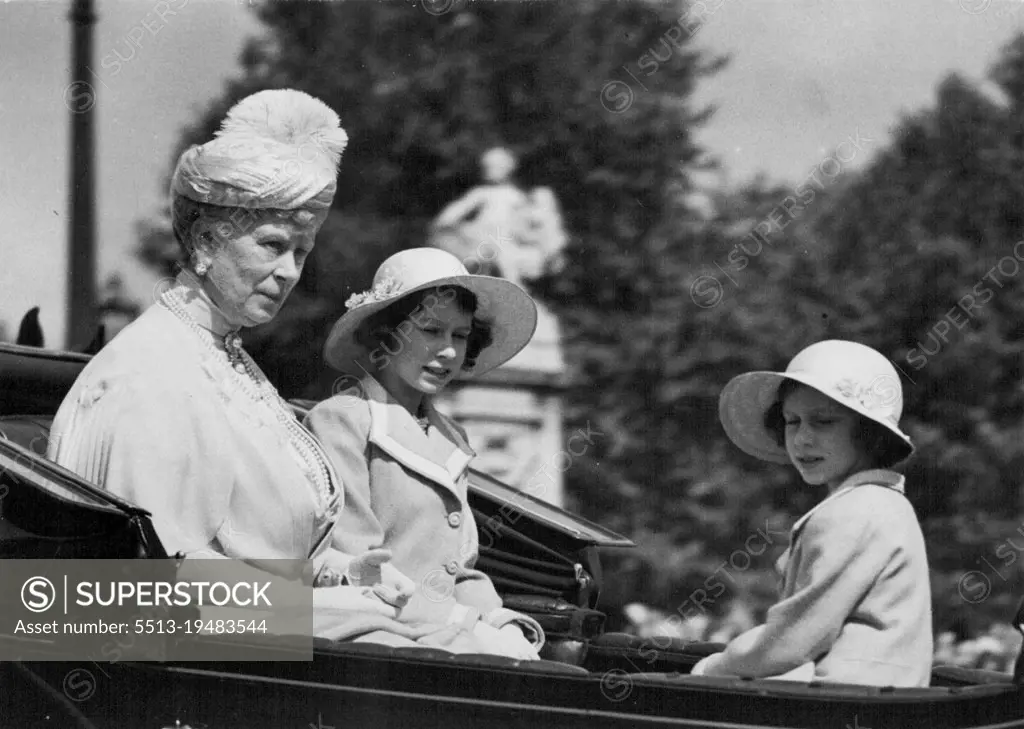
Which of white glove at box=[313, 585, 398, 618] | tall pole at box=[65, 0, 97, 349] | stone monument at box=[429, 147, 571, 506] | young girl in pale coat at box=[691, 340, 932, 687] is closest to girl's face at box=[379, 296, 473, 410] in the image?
white glove at box=[313, 585, 398, 618]

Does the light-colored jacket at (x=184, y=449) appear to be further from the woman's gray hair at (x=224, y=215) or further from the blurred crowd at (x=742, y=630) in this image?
the blurred crowd at (x=742, y=630)

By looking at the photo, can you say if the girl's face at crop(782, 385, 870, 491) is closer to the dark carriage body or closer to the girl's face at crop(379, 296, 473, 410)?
the dark carriage body

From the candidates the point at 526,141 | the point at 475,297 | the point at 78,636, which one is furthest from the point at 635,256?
the point at 78,636

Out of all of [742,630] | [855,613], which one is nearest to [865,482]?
[855,613]

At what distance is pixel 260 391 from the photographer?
124 inches

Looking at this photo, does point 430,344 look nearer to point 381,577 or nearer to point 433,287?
point 433,287

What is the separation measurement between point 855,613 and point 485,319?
105cm

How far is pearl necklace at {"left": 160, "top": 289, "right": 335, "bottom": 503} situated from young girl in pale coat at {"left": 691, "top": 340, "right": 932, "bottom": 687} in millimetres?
798

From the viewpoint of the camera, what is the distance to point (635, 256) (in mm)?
6680

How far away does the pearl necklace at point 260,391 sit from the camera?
3.06 meters

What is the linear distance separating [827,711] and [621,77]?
4.36m

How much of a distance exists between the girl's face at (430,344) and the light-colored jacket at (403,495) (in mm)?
78

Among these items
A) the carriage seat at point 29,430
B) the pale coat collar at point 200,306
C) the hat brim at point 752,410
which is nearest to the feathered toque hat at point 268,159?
the pale coat collar at point 200,306

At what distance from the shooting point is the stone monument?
6371mm
